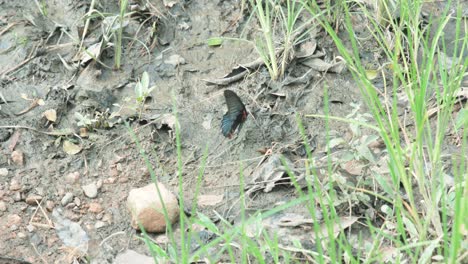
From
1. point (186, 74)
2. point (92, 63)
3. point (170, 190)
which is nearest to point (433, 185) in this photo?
point (170, 190)

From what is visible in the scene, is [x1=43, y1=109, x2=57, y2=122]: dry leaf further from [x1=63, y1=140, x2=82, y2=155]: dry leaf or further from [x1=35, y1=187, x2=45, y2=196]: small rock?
[x1=35, y1=187, x2=45, y2=196]: small rock

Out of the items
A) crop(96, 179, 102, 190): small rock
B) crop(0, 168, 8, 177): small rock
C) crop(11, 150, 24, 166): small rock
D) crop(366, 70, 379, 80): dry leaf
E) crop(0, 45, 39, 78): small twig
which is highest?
crop(366, 70, 379, 80): dry leaf

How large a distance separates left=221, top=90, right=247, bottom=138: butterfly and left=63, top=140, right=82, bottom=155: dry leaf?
636 mm

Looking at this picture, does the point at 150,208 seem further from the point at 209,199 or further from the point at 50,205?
the point at 50,205

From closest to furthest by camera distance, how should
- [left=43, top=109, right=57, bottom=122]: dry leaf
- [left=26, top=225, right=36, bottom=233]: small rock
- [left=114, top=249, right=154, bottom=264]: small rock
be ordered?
[left=114, top=249, right=154, bottom=264]: small rock → [left=26, top=225, right=36, bottom=233]: small rock → [left=43, top=109, right=57, bottom=122]: dry leaf

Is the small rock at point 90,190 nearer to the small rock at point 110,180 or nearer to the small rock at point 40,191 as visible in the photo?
the small rock at point 110,180

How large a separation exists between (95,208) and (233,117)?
0.69m

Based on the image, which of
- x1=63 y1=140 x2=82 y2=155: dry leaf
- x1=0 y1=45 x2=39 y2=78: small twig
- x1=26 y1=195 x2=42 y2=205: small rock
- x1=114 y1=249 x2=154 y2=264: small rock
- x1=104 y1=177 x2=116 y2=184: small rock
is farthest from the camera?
x1=0 y1=45 x2=39 y2=78: small twig

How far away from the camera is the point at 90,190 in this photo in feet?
9.93

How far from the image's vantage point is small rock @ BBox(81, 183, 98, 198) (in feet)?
9.87

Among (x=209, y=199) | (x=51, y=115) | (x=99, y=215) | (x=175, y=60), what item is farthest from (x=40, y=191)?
(x=175, y=60)

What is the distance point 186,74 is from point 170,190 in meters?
0.76

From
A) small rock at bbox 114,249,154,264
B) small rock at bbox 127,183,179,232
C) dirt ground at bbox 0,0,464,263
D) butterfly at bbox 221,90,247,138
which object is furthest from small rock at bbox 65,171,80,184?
butterfly at bbox 221,90,247,138

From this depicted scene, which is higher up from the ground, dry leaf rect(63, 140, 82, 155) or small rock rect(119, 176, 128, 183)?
dry leaf rect(63, 140, 82, 155)
